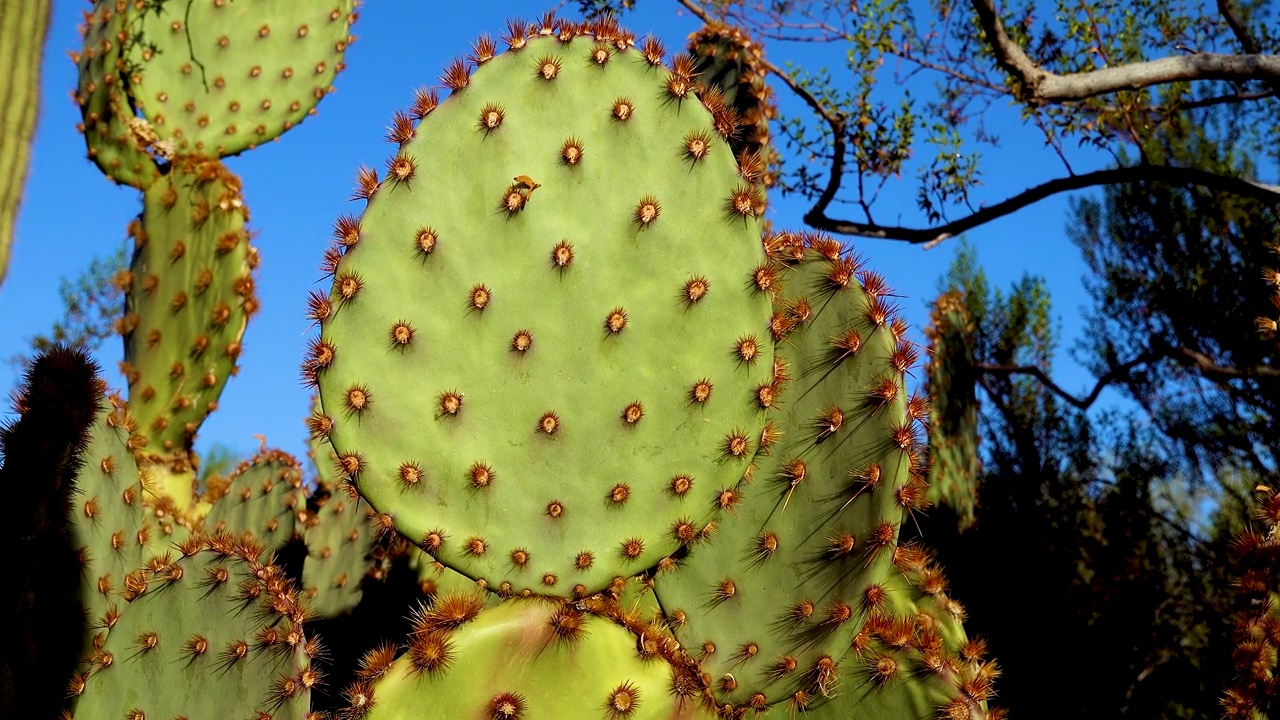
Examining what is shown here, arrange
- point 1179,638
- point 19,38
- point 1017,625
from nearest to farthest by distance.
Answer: point 19,38
point 1017,625
point 1179,638

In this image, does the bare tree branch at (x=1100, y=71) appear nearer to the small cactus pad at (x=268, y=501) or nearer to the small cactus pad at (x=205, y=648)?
the small cactus pad at (x=268, y=501)

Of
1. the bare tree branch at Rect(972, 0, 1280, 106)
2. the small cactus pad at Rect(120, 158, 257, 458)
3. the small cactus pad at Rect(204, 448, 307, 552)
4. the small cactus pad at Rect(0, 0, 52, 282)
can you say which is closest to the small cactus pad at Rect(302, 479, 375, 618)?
the small cactus pad at Rect(204, 448, 307, 552)

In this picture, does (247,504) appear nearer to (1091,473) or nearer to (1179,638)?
Result: (1179,638)

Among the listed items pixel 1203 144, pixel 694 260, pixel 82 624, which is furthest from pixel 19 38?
pixel 1203 144

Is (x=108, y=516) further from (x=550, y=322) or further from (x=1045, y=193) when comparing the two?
(x=1045, y=193)

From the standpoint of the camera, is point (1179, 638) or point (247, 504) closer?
point (247, 504)

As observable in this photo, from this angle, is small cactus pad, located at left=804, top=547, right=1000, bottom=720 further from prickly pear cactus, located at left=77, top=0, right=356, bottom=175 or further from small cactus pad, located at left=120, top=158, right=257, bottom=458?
prickly pear cactus, located at left=77, top=0, right=356, bottom=175

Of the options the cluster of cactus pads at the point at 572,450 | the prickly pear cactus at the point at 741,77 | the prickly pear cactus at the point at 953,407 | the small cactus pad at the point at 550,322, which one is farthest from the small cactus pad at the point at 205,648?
the prickly pear cactus at the point at 953,407
